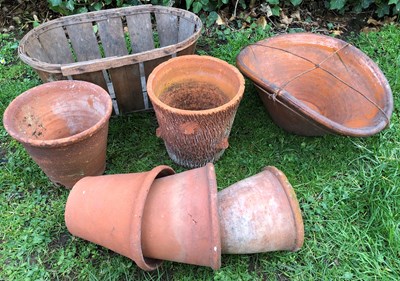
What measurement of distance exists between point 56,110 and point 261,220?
1574 mm

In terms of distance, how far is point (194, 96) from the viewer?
2.72m

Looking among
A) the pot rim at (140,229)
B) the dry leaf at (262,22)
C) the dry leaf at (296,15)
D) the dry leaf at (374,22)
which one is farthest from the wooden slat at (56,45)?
the dry leaf at (374,22)

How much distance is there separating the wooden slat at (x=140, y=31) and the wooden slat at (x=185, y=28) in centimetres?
28

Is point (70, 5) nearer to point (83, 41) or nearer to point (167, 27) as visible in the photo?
point (83, 41)

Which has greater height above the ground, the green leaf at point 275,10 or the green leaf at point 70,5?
the green leaf at point 70,5

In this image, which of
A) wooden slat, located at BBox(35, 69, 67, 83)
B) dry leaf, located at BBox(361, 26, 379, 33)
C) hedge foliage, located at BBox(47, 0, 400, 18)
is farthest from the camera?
dry leaf, located at BBox(361, 26, 379, 33)

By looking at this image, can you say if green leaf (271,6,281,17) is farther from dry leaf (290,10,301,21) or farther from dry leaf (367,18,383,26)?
dry leaf (367,18,383,26)

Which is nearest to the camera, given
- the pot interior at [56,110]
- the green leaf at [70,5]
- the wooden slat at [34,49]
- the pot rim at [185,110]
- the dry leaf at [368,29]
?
the pot rim at [185,110]

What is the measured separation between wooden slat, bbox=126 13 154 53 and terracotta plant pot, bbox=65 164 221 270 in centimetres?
164

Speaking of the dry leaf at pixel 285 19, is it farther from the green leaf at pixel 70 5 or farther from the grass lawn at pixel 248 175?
the green leaf at pixel 70 5

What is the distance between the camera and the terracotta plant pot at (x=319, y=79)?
2477 millimetres

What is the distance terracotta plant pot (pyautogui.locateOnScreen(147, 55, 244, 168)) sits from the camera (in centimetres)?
219

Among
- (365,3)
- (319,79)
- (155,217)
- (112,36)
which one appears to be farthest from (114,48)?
(365,3)

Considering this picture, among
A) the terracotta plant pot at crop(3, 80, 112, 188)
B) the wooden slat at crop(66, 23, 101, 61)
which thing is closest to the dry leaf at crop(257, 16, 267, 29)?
the wooden slat at crop(66, 23, 101, 61)
